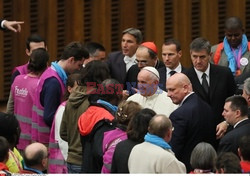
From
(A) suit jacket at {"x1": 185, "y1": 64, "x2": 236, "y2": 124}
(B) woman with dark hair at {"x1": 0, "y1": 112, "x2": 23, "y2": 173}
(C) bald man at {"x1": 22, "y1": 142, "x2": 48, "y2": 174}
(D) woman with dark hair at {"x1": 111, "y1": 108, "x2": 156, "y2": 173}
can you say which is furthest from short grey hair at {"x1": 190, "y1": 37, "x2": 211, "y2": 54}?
(C) bald man at {"x1": 22, "y1": 142, "x2": 48, "y2": 174}

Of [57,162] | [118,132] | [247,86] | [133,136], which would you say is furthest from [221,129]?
[57,162]

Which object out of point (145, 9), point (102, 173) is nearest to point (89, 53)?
point (145, 9)

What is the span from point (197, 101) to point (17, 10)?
197 inches

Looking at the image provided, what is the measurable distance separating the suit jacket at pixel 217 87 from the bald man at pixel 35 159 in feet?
10.2

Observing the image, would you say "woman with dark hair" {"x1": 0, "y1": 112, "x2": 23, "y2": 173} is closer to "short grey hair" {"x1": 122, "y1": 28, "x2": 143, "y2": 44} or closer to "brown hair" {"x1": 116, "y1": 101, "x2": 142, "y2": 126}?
"brown hair" {"x1": 116, "y1": 101, "x2": 142, "y2": 126}

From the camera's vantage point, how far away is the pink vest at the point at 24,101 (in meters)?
14.5

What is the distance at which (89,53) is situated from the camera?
51.9 feet

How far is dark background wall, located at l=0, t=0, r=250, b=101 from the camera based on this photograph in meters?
16.9

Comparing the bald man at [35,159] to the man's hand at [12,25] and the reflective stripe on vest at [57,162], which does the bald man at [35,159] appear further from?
the man's hand at [12,25]

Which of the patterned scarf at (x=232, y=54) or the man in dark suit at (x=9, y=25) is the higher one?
the man in dark suit at (x=9, y=25)

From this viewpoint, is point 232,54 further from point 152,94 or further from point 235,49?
point 152,94

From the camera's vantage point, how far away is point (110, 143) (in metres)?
12.3

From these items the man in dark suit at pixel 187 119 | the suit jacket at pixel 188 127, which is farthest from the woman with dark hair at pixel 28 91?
the suit jacket at pixel 188 127

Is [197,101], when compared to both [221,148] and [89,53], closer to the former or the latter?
[221,148]
